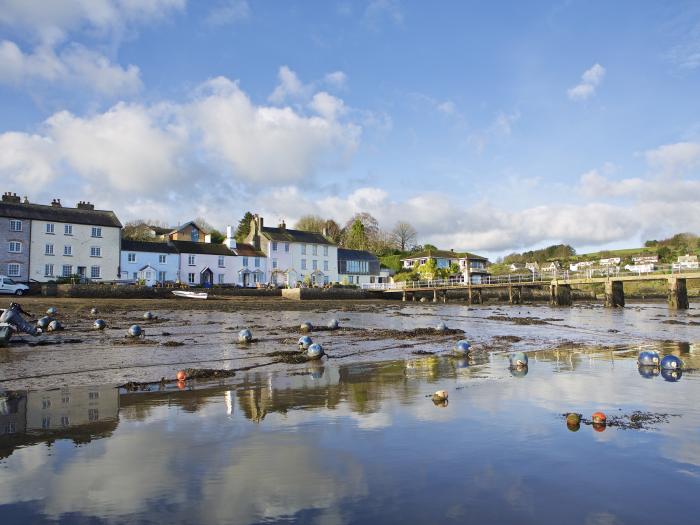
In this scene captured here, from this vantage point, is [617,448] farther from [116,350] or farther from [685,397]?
[116,350]

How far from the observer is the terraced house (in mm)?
53750

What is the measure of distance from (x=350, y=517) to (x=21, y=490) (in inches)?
130

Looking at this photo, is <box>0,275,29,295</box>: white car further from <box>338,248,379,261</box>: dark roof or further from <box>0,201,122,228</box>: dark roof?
<box>338,248,379,261</box>: dark roof

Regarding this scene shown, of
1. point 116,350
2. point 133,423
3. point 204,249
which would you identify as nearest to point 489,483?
point 133,423

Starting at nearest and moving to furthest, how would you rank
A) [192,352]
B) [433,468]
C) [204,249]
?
[433,468], [192,352], [204,249]

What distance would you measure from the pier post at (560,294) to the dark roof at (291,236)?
1553 inches

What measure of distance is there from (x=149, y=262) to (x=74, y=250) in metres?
9.10

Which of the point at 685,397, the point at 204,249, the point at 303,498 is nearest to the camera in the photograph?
the point at 303,498

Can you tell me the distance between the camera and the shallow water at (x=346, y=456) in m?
4.48

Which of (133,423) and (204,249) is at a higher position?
(204,249)

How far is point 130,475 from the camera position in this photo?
523cm

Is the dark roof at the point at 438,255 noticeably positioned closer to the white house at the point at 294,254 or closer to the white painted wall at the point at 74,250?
the white house at the point at 294,254

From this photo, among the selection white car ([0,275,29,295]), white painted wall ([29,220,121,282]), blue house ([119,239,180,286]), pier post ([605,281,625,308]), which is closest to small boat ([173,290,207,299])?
blue house ([119,239,180,286])

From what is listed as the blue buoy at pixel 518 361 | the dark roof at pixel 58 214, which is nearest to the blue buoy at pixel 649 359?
the blue buoy at pixel 518 361
